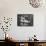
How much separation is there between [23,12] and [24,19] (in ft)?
0.77

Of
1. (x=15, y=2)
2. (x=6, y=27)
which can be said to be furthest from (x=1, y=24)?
(x=15, y=2)

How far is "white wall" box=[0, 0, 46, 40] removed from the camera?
4.08 meters

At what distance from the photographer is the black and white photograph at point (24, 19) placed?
4.12 meters

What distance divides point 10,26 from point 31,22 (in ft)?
2.34

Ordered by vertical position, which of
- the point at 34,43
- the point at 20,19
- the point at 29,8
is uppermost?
the point at 29,8

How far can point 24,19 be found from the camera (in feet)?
13.6

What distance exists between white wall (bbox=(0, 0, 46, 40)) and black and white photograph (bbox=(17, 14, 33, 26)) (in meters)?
0.10

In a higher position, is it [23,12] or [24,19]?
[23,12]

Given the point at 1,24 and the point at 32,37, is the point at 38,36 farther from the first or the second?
the point at 1,24

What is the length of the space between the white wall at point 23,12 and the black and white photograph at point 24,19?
0.10 metres

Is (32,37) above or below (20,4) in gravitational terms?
below

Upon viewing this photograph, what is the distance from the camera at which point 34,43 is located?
11.3 feet

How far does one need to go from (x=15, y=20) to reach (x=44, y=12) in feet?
3.27

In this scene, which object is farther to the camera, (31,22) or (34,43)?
(31,22)
